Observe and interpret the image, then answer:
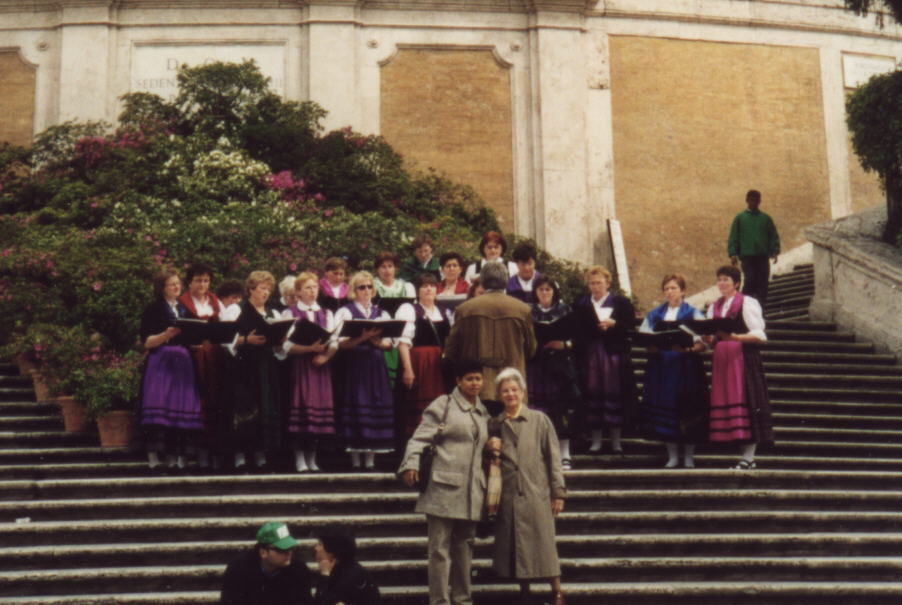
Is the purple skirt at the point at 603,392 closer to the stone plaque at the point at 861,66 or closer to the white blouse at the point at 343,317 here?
the white blouse at the point at 343,317

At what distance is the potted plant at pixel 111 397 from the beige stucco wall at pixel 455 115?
30.1ft

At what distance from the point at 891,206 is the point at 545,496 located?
827 centimetres

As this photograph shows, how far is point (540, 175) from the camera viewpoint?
1803 centimetres

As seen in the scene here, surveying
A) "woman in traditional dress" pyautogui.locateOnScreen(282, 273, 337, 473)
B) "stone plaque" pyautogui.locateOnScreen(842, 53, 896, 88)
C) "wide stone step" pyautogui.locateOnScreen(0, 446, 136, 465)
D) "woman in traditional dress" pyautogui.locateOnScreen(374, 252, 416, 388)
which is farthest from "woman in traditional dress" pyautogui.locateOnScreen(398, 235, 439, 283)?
"stone plaque" pyautogui.locateOnScreen(842, 53, 896, 88)

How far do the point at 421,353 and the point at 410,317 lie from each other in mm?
277

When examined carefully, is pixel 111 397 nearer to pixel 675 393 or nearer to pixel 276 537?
pixel 276 537

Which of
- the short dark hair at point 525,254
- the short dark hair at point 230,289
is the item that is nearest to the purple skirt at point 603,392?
the short dark hair at point 525,254

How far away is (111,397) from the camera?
898 centimetres

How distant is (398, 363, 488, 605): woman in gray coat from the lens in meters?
6.22

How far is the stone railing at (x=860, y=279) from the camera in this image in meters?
11.9

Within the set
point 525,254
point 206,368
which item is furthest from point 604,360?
point 206,368

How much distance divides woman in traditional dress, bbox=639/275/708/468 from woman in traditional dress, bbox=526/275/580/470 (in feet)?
1.97

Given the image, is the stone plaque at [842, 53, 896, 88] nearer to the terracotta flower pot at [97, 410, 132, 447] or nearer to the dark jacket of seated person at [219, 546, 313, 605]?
the terracotta flower pot at [97, 410, 132, 447]

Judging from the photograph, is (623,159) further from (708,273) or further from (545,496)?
(545,496)
